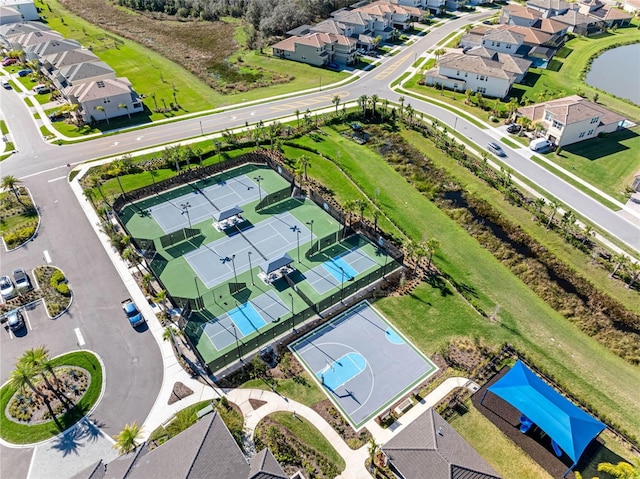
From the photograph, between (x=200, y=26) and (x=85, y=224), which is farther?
(x=200, y=26)

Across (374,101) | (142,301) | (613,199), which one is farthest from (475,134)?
(142,301)

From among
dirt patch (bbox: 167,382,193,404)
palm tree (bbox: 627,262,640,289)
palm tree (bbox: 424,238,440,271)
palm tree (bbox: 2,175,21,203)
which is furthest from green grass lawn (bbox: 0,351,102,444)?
palm tree (bbox: 627,262,640,289)

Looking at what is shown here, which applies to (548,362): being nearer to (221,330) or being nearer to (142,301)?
(221,330)

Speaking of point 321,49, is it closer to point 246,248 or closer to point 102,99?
point 102,99

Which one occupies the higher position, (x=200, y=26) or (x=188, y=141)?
(x=200, y=26)

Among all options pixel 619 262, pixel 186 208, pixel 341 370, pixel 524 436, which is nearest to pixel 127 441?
pixel 341 370

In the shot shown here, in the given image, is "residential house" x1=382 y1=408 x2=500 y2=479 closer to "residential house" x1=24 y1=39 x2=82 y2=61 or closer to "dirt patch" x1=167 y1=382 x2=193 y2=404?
"dirt patch" x1=167 y1=382 x2=193 y2=404
